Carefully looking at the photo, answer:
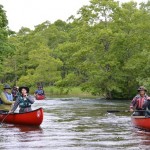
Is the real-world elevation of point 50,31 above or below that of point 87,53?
above

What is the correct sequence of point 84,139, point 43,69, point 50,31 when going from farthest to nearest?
point 50,31, point 43,69, point 84,139

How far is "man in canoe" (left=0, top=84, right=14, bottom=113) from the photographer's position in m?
18.0

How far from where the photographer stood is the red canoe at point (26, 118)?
16.7 m

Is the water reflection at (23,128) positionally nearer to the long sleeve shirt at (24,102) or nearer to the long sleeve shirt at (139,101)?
the long sleeve shirt at (24,102)

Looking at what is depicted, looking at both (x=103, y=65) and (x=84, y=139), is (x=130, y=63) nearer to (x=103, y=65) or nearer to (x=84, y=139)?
(x=103, y=65)

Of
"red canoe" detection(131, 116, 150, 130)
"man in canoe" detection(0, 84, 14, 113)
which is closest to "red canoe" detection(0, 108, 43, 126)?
"man in canoe" detection(0, 84, 14, 113)

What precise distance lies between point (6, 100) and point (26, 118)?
59.5 inches

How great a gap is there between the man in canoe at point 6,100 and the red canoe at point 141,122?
528cm

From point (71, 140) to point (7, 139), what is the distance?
2041 millimetres

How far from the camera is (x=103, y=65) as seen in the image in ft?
151

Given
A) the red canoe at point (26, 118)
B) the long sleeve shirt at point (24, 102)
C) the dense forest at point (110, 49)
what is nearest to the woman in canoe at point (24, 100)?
the long sleeve shirt at point (24, 102)

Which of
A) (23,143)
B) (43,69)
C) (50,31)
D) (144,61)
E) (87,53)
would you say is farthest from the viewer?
(50,31)

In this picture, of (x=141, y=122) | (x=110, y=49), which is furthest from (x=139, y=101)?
(x=110, y=49)

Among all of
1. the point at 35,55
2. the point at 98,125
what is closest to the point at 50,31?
the point at 35,55
